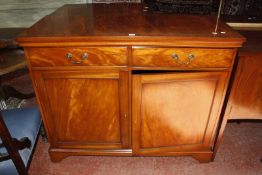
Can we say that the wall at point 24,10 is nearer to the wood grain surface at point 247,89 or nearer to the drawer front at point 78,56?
the drawer front at point 78,56

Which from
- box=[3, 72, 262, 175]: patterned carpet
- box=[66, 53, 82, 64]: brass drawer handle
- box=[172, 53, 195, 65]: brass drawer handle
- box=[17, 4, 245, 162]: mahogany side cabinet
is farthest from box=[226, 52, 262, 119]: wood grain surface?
box=[66, 53, 82, 64]: brass drawer handle

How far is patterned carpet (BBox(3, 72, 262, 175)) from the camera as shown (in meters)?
1.41

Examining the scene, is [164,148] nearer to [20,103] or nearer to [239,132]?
[239,132]

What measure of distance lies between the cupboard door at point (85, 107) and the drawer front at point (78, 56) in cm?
5

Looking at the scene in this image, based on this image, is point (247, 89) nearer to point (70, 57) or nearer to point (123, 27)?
point (123, 27)

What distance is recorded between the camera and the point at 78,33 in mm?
1008

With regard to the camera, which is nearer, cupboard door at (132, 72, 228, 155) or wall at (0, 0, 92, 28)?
cupboard door at (132, 72, 228, 155)

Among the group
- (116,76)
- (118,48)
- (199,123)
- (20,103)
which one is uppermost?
(118,48)

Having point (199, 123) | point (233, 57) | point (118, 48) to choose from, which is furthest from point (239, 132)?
point (118, 48)

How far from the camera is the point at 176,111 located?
1204 millimetres

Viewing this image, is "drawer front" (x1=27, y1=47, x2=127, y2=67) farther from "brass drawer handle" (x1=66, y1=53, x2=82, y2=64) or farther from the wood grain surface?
the wood grain surface

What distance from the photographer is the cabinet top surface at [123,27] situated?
3.21 feet

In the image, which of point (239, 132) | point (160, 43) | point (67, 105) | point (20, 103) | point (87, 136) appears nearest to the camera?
point (160, 43)

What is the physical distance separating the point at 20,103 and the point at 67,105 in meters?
1.19
